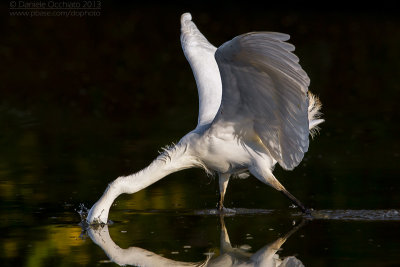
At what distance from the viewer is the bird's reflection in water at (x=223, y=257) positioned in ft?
29.0

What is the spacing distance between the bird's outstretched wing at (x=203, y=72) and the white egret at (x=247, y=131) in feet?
0.53

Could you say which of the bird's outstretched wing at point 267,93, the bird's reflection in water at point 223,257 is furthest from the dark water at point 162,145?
the bird's outstretched wing at point 267,93

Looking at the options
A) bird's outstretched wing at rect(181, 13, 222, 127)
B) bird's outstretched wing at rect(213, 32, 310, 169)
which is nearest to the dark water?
bird's outstretched wing at rect(213, 32, 310, 169)

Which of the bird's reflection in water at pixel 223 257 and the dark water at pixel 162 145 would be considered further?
the dark water at pixel 162 145

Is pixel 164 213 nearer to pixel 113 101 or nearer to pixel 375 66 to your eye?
pixel 113 101

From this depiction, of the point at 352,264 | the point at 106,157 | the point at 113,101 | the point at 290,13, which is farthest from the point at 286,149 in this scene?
the point at 290,13

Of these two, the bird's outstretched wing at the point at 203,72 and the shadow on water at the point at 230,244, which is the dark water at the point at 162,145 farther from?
the bird's outstretched wing at the point at 203,72

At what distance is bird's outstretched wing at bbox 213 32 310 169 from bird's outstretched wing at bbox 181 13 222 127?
37.4 inches

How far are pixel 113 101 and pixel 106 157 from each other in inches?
235

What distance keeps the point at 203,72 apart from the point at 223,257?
12.4 ft

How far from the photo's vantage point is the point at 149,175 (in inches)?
421

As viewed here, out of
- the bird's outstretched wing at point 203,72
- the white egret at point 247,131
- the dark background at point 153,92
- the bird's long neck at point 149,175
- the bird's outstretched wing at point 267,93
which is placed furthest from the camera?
the dark background at point 153,92

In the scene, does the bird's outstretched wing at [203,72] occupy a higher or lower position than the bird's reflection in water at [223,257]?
higher

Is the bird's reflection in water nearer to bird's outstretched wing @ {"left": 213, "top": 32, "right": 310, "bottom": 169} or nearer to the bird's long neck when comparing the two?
the bird's long neck
